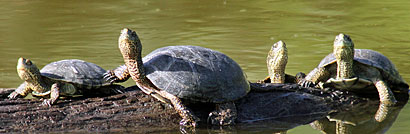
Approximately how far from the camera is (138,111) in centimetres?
511

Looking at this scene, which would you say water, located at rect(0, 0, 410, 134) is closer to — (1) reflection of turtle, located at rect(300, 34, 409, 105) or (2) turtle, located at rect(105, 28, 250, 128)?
(1) reflection of turtle, located at rect(300, 34, 409, 105)

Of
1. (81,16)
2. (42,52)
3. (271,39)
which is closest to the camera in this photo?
(42,52)

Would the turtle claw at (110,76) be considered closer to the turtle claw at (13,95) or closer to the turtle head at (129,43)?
the turtle head at (129,43)

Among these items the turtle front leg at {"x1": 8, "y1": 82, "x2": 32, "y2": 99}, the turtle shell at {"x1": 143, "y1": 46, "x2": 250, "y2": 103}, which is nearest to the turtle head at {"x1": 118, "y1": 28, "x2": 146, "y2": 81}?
the turtle shell at {"x1": 143, "y1": 46, "x2": 250, "y2": 103}

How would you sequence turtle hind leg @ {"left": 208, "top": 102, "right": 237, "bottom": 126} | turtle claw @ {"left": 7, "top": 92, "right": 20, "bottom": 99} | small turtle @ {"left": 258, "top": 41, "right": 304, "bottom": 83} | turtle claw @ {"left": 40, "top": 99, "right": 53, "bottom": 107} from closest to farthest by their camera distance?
1. turtle claw @ {"left": 40, "top": 99, "right": 53, "bottom": 107}
2. turtle hind leg @ {"left": 208, "top": 102, "right": 237, "bottom": 126}
3. turtle claw @ {"left": 7, "top": 92, "right": 20, "bottom": 99}
4. small turtle @ {"left": 258, "top": 41, "right": 304, "bottom": 83}

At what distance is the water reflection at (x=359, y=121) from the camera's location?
208 inches

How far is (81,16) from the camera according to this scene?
44.8ft

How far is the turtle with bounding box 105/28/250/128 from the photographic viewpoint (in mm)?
4914

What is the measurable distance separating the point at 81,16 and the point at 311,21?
544 centimetres

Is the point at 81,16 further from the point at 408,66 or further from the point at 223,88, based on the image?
the point at 223,88

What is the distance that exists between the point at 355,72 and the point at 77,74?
284cm

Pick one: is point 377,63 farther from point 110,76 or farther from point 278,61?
point 110,76

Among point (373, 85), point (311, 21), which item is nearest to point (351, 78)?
point (373, 85)

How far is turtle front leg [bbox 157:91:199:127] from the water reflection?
3.87 ft
